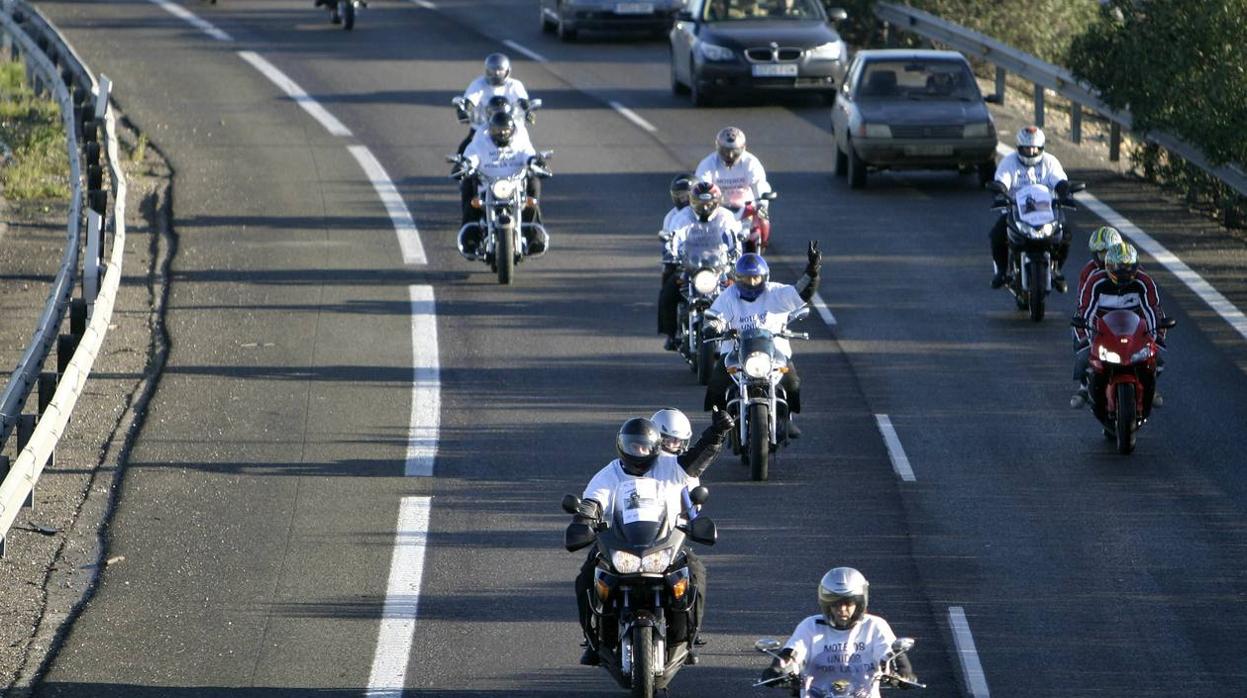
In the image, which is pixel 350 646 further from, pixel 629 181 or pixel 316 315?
pixel 629 181

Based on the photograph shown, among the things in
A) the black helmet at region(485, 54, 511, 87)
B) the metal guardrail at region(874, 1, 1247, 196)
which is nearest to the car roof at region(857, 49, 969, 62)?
the metal guardrail at region(874, 1, 1247, 196)

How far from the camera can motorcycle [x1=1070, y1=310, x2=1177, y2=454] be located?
1723 centimetres

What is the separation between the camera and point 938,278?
23688mm

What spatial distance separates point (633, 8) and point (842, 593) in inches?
1250

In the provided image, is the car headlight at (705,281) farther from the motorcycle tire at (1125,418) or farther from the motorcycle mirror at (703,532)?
the motorcycle mirror at (703,532)

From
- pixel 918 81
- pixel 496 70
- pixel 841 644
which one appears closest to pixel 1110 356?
pixel 841 644

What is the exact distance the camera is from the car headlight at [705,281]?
19031 millimetres

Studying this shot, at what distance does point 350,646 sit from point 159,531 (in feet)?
9.37

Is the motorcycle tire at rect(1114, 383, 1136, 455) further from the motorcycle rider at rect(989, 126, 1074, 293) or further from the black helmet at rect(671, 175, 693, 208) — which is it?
the motorcycle rider at rect(989, 126, 1074, 293)

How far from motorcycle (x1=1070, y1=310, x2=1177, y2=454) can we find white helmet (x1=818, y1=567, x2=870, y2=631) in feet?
23.2

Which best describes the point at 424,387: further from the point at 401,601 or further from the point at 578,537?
the point at 578,537

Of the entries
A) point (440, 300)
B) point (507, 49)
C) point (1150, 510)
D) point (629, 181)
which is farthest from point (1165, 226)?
point (507, 49)

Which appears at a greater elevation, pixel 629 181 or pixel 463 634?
pixel 463 634

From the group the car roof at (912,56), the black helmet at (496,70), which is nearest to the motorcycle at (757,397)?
the black helmet at (496,70)
